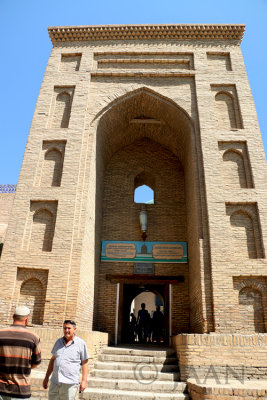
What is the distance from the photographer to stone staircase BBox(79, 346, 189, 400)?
14.6ft

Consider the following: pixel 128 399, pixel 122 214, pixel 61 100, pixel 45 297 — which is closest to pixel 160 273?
pixel 122 214

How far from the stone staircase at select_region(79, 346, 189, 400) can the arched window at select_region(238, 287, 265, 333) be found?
56.8 inches

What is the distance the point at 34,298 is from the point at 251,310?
4069mm

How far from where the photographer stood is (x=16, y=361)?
2207 millimetres

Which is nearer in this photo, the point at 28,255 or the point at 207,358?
the point at 207,358

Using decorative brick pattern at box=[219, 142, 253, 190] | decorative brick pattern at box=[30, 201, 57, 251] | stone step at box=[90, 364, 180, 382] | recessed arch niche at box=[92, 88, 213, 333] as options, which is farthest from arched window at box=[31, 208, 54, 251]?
decorative brick pattern at box=[219, 142, 253, 190]

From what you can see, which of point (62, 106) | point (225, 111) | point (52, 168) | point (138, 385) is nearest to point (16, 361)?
point (138, 385)

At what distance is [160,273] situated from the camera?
775 centimetres

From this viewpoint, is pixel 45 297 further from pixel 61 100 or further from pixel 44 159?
pixel 61 100

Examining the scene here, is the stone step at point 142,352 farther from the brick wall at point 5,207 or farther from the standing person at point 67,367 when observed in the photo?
the brick wall at point 5,207

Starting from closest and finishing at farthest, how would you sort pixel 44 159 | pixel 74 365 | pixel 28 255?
pixel 74 365 < pixel 28 255 < pixel 44 159

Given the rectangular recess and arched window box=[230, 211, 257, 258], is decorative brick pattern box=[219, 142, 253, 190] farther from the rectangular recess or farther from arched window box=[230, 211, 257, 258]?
the rectangular recess

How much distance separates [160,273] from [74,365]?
201 inches

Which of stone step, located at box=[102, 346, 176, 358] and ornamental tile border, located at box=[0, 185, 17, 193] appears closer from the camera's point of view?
stone step, located at box=[102, 346, 176, 358]
